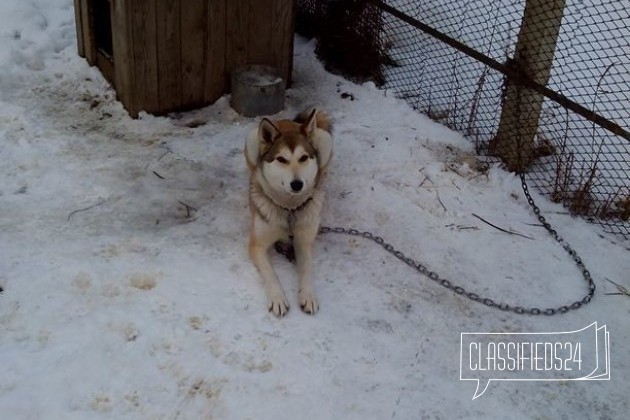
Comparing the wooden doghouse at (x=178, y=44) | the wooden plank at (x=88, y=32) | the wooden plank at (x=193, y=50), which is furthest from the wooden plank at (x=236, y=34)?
the wooden plank at (x=88, y=32)

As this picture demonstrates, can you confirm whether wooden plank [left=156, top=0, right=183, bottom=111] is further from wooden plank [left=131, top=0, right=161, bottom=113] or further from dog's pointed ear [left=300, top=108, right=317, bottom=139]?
dog's pointed ear [left=300, top=108, right=317, bottom=139]

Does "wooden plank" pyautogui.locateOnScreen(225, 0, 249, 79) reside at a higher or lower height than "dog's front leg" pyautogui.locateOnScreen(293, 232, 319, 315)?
higher

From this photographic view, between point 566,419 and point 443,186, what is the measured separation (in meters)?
1.83

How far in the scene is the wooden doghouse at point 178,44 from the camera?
4465mm

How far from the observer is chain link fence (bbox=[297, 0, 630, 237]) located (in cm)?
411

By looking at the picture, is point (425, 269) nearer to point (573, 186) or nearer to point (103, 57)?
point (573, 186)

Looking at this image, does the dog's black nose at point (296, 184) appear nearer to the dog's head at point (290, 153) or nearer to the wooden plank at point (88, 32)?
the dog's head at point (290, 153)

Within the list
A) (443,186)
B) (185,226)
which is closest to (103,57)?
(185,226)

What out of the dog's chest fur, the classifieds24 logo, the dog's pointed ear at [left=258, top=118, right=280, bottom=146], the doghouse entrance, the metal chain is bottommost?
the classifieds24 logo

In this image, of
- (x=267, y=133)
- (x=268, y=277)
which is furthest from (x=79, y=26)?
(x=268, y=277)

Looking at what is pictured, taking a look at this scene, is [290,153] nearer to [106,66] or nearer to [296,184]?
[296,184]

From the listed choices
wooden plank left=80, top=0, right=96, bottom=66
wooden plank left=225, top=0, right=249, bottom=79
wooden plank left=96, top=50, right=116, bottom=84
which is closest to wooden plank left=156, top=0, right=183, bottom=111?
wooden plank left=225, top=0, right=249, bottom=79

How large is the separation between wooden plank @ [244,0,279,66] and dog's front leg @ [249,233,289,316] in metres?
2.26

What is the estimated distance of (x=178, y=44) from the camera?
462 cm
